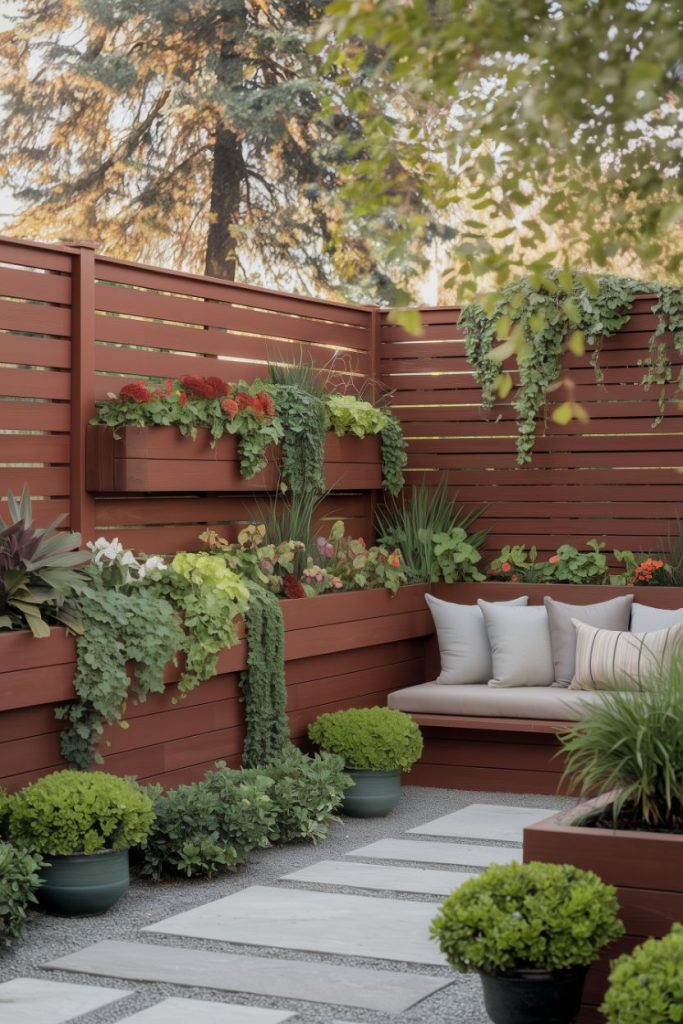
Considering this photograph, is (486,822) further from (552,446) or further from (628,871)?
(628,871)

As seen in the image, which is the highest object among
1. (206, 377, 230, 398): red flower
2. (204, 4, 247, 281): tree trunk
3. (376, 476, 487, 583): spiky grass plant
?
(204, 4, 247, 281): tree trunk

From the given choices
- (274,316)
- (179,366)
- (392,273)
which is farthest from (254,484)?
(392,273)

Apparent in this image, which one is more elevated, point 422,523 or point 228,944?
point 422,523

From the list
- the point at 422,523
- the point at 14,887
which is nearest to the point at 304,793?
the point at 14,887

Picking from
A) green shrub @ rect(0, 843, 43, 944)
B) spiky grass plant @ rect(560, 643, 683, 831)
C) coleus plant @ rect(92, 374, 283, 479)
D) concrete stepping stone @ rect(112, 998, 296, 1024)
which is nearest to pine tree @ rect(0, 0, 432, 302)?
coleus plant @ rect(92, 374, 283, 479)

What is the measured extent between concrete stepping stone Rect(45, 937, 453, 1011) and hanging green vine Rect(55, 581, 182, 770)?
1040 mm

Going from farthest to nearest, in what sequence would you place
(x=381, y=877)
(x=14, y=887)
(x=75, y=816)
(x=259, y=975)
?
(x=381, y=877) < (x=75, y=816) < (x=14, y=887) < (x=259, y=975)

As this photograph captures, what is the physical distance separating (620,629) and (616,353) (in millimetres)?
1665

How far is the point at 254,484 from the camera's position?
6980mm

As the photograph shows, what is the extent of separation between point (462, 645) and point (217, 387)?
6.85 ft

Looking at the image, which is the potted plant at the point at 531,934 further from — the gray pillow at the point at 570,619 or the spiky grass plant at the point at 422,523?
the spiky grass plant at the point at 422,523

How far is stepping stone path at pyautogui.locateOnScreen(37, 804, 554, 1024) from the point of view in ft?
12.8

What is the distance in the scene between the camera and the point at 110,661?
530 centimetres

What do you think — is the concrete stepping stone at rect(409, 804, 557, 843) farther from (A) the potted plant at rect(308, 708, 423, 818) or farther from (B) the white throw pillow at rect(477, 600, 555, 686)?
(B) the white throw pillow at rect(477, 600, 555, 686)
